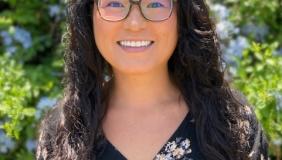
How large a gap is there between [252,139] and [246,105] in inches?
5.1

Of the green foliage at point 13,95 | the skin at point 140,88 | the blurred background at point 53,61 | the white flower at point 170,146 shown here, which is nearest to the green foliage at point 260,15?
the blurred background at point 53,61

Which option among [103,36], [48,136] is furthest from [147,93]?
[48,136]

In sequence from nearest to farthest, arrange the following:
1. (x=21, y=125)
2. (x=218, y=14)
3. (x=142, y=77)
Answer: (x=142, y=77) < (x=21, y=125) < (x=218, y=14)

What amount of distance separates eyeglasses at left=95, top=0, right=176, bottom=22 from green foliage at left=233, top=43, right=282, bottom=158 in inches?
33.8

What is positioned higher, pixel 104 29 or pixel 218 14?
pixel 104 29

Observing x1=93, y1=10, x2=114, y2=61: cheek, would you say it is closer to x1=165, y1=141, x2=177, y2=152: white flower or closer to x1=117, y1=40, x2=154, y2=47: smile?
x1=117, y1=40, x2=154, y2=47: smile

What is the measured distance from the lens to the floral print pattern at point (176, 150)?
2248mm

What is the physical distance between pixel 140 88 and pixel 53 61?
1362 mm

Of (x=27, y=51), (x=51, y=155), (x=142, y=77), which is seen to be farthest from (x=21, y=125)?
(x=142, y=77)

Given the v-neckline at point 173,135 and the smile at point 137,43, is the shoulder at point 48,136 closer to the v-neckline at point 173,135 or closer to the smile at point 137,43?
the v-neckline at point 173,135

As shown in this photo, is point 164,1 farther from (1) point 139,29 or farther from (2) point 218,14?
(2) point 218,14

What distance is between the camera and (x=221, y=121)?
7.66 ft

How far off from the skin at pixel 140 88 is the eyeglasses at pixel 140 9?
0.01m

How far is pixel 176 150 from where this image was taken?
226 cm
